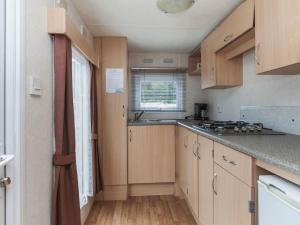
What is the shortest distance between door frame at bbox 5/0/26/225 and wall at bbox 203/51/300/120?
5.84ft

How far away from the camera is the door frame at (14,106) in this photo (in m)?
1.09

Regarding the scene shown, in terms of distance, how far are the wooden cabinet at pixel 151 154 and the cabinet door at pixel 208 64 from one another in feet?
2.54

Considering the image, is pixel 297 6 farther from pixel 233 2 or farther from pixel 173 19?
pixel 173 19

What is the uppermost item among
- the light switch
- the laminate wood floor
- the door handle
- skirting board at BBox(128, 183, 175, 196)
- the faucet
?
the light switch

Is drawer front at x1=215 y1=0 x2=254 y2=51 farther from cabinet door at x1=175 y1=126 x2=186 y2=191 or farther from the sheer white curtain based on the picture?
the sheer white curtain

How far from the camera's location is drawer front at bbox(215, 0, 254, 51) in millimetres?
1641

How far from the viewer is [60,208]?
147 centimetres

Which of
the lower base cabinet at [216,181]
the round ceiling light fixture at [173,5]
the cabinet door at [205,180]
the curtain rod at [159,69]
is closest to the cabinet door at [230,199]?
the lower base cabinet at [216,181]

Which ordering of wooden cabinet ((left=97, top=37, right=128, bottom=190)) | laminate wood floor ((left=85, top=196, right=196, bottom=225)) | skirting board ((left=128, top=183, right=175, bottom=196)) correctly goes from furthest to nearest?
skirting board ((left=128, top=183, right=175, bottom=196))
wooden cabinet ((left=97, top=37, right=128, bottom=190))
laminate wood floor ((left=85, top=196, right=196, bottom=225))

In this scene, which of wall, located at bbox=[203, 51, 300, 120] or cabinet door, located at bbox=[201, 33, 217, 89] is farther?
cabinet door, located at bbox=[201, 33, 217, 89]

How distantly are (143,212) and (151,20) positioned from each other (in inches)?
83.4

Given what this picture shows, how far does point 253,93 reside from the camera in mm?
2213

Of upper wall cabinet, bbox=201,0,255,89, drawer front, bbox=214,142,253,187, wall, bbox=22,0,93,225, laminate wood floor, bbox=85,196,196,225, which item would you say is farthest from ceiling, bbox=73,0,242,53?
laminate wood floor, bbox=85,196,196,225

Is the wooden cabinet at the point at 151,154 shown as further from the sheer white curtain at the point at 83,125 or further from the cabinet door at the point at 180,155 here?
the sheer white curtain at the point at 83,125
